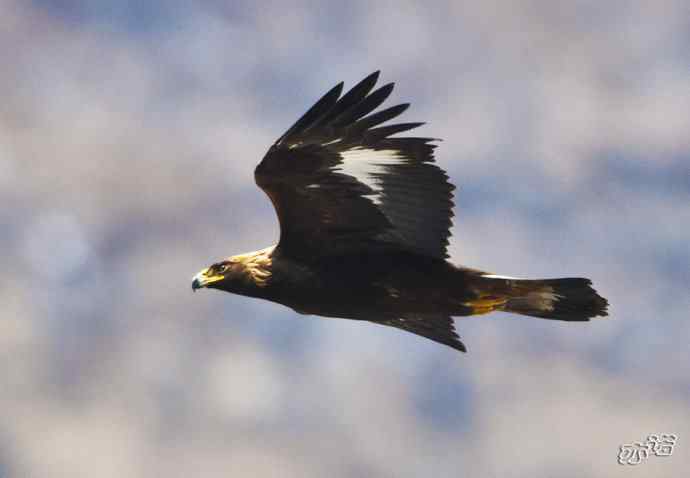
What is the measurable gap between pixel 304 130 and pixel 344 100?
503 mm

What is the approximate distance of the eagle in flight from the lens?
23703mm

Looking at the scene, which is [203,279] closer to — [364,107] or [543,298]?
[364,107]

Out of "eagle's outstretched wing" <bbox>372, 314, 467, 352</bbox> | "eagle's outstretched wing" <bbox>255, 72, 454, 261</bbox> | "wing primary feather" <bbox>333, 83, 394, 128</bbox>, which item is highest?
"wing primary feather" <bbox>333, 83, 394, 128</bbox>

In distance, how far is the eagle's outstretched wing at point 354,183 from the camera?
23625 mm

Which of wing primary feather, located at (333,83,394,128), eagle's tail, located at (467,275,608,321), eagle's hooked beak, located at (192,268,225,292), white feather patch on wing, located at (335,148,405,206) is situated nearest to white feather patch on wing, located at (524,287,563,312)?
eagle's tail, located at (467,275,608,321)

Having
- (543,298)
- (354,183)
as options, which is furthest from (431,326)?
(354,183)

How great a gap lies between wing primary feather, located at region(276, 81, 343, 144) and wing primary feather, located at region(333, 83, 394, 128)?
0.16 metres

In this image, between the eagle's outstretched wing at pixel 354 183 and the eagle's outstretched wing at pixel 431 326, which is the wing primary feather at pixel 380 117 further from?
the eagle's outstretched wing at pixel 431 326

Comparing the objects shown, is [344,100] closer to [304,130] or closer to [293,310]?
[304,130]

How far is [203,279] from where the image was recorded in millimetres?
24938

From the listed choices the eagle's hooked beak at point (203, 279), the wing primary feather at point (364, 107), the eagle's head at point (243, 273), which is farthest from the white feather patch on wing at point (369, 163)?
the eagle's hooked beak at point (203, 279)

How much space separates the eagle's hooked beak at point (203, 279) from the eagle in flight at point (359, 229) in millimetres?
418

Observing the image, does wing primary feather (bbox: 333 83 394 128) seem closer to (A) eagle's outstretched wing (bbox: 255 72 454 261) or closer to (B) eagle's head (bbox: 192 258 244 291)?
(A) eagle's outstretched wing (bbox: 255 72 454 261)

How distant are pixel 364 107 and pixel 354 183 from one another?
89 centimetres
